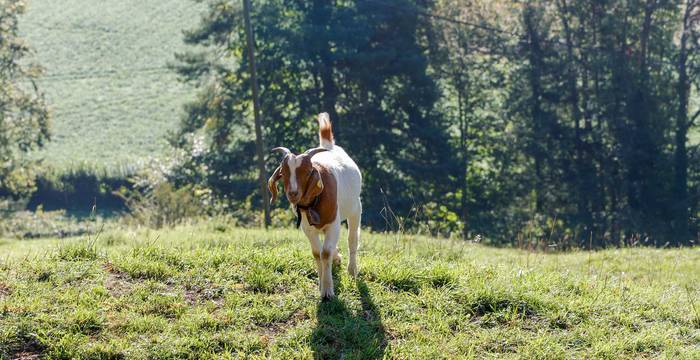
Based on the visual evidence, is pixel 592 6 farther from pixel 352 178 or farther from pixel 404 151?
pixel 352 178

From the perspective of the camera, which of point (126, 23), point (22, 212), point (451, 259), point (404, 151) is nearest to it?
point (451, 259)

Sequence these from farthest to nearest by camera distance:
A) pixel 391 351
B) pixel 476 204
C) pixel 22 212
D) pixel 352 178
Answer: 1. pixel 22 212
2. pixel 476 204
3. pixel 352 178
4. pixel 391 351

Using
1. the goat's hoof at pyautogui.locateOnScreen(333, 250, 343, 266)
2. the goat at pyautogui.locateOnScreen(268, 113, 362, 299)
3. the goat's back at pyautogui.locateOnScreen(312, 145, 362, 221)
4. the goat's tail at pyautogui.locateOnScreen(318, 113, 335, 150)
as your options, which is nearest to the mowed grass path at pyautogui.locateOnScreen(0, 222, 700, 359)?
the goat's hoof at pyautogui.locateOnScreen(333, 250, 343, 266)

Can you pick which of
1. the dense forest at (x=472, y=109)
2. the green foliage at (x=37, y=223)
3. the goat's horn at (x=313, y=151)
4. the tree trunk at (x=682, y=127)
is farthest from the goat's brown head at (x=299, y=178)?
the tree trunk at (x=682, y=127)

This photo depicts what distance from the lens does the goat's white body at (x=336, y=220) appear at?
8914mm

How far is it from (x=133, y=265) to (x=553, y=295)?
16.6ft

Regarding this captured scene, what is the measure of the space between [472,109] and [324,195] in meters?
29.3

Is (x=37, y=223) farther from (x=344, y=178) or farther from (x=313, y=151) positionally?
(x=313, y=151)

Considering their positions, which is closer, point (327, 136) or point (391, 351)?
point (391, 351)

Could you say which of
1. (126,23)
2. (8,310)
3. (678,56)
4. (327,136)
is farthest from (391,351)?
(126,23)

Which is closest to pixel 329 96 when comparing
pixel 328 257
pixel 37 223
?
pixel 37 223

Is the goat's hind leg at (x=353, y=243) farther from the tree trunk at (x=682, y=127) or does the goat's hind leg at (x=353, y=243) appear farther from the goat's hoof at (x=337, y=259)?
the tree trunk at (x=682, y=127)

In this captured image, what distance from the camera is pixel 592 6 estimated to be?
3503 cm

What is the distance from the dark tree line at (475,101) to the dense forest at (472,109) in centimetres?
7
